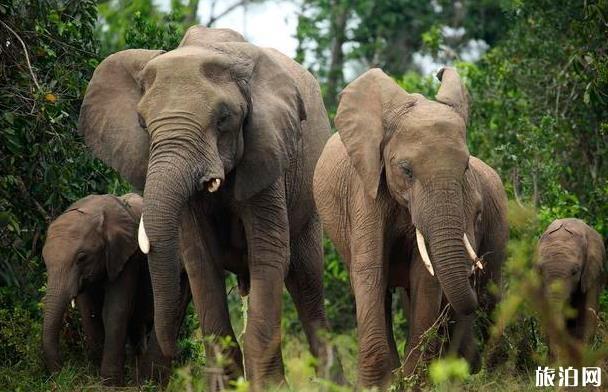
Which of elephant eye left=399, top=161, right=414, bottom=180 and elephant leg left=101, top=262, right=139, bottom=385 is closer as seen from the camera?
elephant eye left=399, top=161, right=414, bottom=180

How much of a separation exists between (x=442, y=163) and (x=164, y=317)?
1.78 metres

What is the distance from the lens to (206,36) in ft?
28.0

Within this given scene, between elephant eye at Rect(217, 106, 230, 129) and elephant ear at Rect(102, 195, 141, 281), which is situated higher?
elephant eye at Rect(217, 106, 230, 129)

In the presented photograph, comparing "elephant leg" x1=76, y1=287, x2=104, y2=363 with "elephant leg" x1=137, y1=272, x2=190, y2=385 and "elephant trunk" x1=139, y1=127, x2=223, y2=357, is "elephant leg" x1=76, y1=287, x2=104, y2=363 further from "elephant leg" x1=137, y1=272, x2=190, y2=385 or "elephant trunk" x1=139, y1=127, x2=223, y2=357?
"elephant trunk" x1=139, y1=127, x2=223, y2=357

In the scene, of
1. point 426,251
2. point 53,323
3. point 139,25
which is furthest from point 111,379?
point 139,25

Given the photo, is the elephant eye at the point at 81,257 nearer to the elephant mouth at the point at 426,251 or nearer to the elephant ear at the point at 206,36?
the elephant ear at the point at 206,36

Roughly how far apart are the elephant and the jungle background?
1.14ft

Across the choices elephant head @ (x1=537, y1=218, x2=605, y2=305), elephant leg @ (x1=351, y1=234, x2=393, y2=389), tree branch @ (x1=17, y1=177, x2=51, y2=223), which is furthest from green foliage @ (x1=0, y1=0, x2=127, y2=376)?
elephant head @ (x1=537, y1=218, x2=605, y2=305)

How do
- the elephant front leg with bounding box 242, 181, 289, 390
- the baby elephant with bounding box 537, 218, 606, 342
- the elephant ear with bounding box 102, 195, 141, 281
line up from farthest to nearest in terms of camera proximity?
the baby elephant with bounding box 537, 218, 606, 342 < the elephant ear with bounding box 102, 195, 141, 281 < the elephant front leg with bounding box 242, 181, 289, 390

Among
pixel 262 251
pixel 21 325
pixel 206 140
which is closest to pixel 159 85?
pixel 206 140

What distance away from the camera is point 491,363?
10047 mm

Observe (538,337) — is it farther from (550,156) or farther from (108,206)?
(108,206)

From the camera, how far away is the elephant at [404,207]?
25.0 feet

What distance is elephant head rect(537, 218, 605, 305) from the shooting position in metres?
10.2
